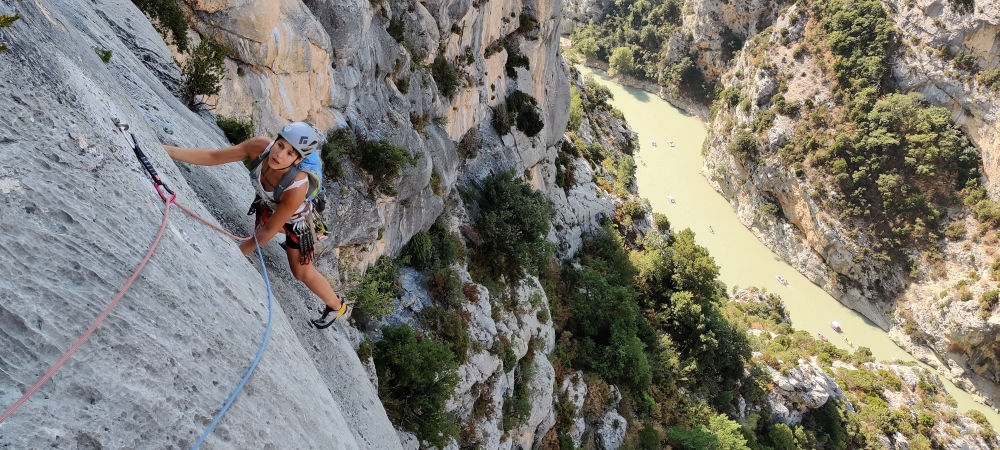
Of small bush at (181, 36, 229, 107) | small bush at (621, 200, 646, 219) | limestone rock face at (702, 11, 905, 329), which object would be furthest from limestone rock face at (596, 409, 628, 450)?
limestone rock face at (702, 11, 905, 329)

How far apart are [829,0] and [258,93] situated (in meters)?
54.7

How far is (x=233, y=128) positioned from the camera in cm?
763

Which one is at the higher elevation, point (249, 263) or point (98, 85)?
point (98, 85)

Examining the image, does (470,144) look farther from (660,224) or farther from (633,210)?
(660,224)

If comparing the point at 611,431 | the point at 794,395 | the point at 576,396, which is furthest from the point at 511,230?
the point at 794,395

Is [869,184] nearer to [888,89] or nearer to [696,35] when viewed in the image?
[888,89]

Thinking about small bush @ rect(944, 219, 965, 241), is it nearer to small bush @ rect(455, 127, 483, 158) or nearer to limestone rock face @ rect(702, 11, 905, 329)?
limestone rock face @ rect(702, 11, 905, 329)

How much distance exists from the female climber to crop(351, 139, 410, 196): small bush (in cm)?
554

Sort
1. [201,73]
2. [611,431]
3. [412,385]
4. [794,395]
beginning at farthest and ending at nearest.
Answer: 1. [794,395]
2. [611,431]
3. [412,385]
4. [201,73]

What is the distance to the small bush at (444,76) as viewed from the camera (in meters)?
15.9

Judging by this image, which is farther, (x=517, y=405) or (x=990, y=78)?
(x=990, y=78)

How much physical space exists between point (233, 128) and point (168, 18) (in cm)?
199

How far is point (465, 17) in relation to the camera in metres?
16.9

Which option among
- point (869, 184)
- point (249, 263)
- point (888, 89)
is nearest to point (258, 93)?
point (249, 263)
